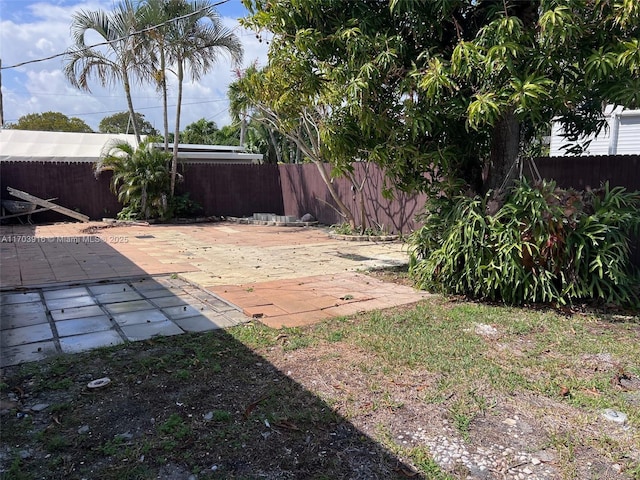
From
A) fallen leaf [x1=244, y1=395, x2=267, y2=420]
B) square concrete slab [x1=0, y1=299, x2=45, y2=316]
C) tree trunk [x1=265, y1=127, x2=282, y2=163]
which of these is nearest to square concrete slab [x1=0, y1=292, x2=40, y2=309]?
square concrete slab [x1=0, y1=299, x2=45, y2=316]

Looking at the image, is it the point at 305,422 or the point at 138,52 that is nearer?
the point at 305,422

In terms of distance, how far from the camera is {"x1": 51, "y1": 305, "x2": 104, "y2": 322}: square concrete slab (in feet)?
14.4

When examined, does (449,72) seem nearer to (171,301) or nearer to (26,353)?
(171,301)

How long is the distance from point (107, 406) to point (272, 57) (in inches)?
162

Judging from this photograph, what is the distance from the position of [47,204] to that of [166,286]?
27.8 ft

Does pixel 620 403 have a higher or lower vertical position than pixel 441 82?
lower

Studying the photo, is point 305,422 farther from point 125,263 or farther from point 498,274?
point 125,263

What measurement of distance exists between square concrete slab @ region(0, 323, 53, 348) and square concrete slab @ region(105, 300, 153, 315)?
0.64 metres

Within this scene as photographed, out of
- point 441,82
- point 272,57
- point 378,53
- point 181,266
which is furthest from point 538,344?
point 181,266

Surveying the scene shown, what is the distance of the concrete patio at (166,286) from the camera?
410 centimetres

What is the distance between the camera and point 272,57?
5.35 m

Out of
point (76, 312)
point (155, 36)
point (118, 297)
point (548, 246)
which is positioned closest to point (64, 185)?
point (155, 36)

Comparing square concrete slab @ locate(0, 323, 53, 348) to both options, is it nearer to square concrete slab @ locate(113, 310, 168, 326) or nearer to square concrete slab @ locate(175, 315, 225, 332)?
square concrete slab @ locate(113, 310, 168, 326)

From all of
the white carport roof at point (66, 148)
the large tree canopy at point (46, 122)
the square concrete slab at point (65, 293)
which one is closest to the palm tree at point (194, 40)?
the white carport roof at point (66, 148)
